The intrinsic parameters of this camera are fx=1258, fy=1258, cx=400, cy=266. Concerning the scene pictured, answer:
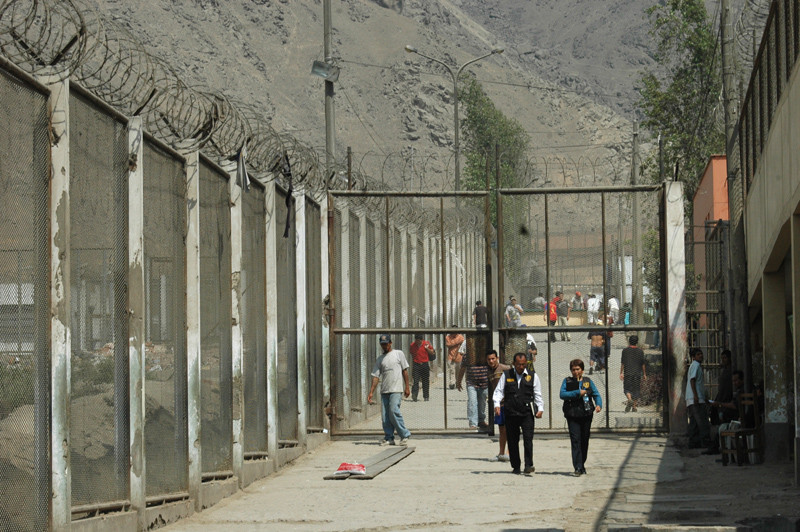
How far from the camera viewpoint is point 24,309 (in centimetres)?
769

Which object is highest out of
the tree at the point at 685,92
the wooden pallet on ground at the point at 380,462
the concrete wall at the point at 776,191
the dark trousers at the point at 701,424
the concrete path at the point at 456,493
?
the tree at the point at 685,92

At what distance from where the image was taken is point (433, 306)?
2966 centimetres

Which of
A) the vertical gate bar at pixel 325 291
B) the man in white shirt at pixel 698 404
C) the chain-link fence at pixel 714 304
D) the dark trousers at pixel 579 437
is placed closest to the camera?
the dark trousers at pixel 579 437

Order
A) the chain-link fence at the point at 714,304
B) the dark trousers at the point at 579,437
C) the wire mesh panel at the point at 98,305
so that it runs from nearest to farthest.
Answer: the wire mesh panel at the point at 98,305 → the dark trousers at the point at 579,437 → the chain-link fence at the point at 714,304

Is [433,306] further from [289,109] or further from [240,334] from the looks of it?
[289,109]

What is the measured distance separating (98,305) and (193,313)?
2.47 meters

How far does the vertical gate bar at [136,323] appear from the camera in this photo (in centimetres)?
964

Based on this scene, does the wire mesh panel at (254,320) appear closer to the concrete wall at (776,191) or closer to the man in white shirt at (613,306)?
the concrete wall at (776,191)

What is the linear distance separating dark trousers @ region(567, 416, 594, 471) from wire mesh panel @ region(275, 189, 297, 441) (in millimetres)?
3645

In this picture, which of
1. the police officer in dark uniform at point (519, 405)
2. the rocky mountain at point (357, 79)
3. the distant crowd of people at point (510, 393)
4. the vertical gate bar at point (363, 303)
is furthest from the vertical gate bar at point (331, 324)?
the rocky mountain at point (357, 79)

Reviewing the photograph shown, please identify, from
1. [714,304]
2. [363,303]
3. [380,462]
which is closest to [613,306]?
[714,304]

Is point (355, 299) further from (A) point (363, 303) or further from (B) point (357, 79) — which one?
(B) point (357, 79)

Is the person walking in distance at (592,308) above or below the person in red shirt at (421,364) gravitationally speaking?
above

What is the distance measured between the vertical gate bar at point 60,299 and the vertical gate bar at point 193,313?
3.20 metres
